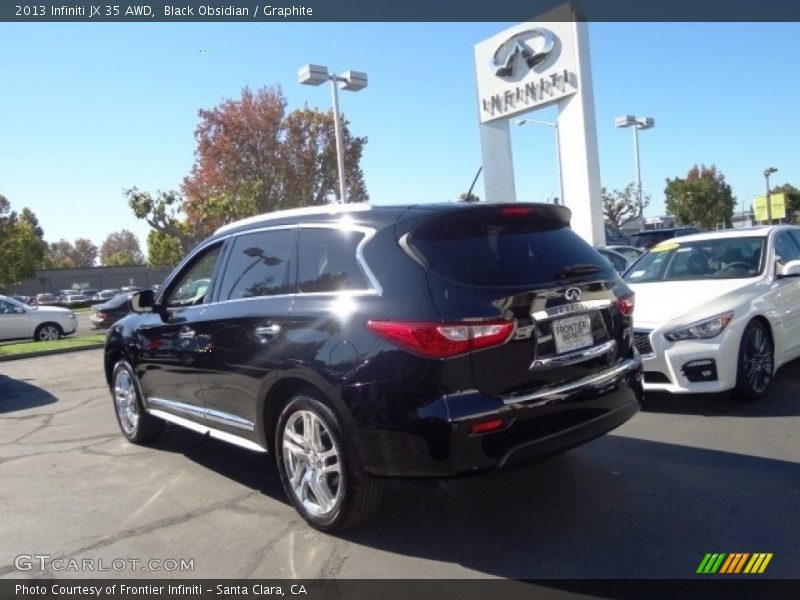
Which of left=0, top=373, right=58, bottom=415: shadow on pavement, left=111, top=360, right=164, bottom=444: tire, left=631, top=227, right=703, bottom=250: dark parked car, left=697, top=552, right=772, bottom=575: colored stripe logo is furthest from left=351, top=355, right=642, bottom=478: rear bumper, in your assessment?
left=631, top=227, right=703, bottom=250: dark parked car

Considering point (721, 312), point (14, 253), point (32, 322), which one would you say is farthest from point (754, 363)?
point (14, 253)

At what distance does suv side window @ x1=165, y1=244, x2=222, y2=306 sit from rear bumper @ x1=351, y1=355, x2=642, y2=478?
2.16 metres

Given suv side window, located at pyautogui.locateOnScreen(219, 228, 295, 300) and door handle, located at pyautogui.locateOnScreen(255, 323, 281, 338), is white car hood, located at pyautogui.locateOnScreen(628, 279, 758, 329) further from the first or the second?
door handle, located at pyautogui.locateOnScreen(255, 323, 281, 338)

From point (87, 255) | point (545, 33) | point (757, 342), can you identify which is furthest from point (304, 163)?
point (87, 255)

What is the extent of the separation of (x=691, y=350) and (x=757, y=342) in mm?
809

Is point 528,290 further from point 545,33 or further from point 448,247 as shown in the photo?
point 545,33

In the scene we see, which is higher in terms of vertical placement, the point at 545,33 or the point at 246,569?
the point at 545,33

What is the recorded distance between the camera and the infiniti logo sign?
1866 cm

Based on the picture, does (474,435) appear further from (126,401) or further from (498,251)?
(126,401)

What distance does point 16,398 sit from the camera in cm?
928

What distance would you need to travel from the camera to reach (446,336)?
329 centimetres

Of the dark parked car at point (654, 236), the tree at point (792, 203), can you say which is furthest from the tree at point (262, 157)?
the tree at point (792, 203)

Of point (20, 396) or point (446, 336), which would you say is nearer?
point (446, 336)

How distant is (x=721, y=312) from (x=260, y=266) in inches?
155
